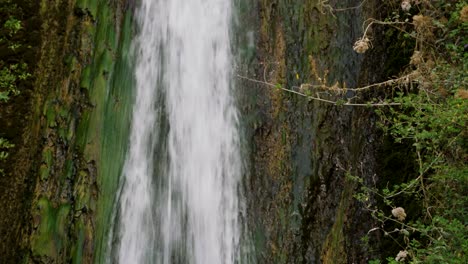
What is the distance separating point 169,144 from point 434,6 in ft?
7.55

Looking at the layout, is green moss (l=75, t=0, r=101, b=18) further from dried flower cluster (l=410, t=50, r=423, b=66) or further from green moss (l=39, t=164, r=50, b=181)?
dried flower cluster (l=410, t=50, r=423, b=66)

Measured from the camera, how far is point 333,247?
4.80 m

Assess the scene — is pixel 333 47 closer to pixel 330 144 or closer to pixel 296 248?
pixel 330 144

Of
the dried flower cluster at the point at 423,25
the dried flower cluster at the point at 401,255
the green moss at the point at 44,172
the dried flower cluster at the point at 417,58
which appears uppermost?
the dried flower cluster at the point at 423,25

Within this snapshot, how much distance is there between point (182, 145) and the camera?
463 centimetres

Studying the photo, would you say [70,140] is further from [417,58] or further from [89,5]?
[417,58]

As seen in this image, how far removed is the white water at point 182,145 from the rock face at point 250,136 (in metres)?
0.12

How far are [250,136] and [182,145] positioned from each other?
1.87ft

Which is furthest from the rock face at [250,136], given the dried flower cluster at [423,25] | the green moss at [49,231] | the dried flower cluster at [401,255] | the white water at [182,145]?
the dried flower cluster at [401,255]

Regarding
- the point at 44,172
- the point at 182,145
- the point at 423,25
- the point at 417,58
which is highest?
the point at 423,25

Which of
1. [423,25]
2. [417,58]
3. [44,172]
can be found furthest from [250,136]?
[44,172]

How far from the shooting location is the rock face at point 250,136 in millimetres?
3879

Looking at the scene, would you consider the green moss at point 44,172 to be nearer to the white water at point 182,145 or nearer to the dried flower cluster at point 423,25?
the white water at point 182,145

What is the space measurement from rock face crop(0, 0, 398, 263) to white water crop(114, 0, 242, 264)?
123 mm
